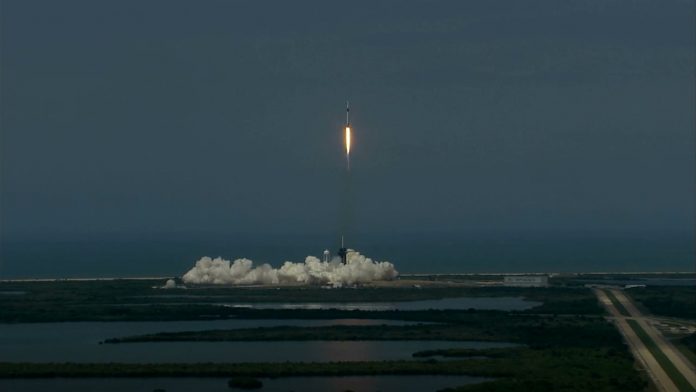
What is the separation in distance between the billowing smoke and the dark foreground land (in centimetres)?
334

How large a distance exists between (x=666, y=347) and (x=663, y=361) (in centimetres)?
564

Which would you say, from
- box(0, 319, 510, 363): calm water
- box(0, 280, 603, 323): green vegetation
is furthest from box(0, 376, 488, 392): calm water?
box(0, 280, 603, 323): green vegetation

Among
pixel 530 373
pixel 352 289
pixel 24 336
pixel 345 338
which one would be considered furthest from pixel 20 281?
pixel 530 373

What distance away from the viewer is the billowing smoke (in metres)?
117

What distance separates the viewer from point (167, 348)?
7769 cm

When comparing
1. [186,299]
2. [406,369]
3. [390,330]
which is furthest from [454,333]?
[186,299]

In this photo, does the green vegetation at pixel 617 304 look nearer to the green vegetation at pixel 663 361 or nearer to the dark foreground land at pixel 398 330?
the dark foreground land at pixel 398 330

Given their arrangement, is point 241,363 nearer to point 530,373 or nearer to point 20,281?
point 530,373

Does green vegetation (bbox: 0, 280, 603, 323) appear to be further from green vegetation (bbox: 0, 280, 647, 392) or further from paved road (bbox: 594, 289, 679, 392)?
paved road (bbox: 594, 289, 679, 392)

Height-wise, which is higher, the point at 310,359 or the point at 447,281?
the point at 447,281

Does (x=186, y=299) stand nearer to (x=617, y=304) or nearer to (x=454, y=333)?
(x=454, y=333)

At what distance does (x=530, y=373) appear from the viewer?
6706 cm

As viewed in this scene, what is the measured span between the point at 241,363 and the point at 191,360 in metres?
2.94

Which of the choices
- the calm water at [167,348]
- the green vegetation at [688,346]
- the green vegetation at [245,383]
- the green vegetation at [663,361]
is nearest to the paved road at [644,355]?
the green vegetation at [663,361]
